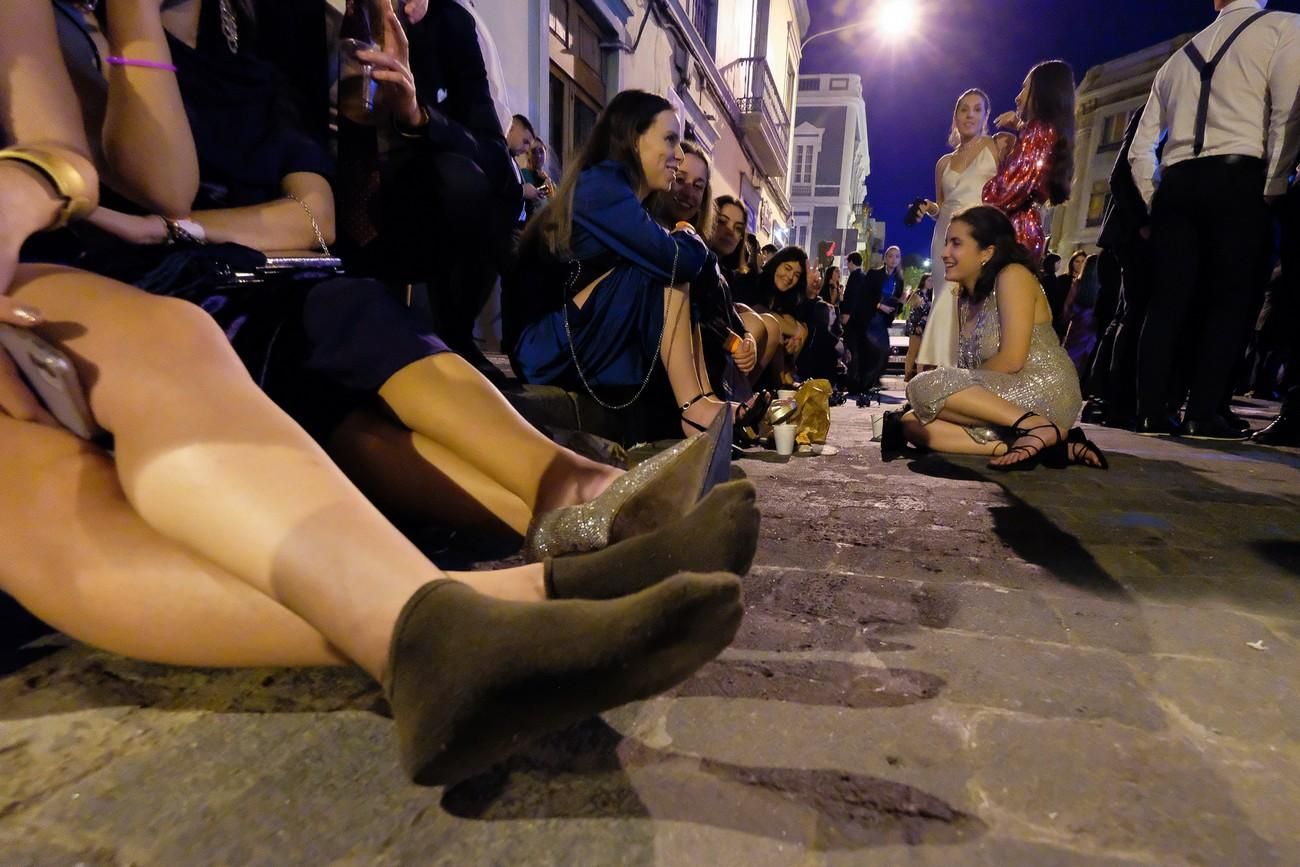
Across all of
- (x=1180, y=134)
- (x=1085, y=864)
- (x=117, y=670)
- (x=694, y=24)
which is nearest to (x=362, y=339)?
(x=117, y=670)

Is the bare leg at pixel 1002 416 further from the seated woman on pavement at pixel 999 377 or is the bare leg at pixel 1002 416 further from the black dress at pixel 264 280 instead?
the black dress at pixel 264 280

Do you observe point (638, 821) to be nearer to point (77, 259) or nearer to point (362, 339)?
point (362, 339)

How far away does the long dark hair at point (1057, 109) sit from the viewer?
3781 millimetres

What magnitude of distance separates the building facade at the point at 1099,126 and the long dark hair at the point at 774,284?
68.5 feet

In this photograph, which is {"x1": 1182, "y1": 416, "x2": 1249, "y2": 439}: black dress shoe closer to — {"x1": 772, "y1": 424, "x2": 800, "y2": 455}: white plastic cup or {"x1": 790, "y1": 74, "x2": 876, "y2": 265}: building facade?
{"x1": 772, "y1": 424, "x2": 800, "y2": 455}: white plastic cup

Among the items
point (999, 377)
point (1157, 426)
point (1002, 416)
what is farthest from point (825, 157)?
point (1002, 416)

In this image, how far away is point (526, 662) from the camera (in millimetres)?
618

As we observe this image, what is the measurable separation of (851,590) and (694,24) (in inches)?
453

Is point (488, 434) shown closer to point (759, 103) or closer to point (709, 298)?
point (709, 298)

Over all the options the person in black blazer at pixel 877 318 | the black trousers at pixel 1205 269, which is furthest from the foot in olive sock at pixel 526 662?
the person in black blazer at pixel 877 318

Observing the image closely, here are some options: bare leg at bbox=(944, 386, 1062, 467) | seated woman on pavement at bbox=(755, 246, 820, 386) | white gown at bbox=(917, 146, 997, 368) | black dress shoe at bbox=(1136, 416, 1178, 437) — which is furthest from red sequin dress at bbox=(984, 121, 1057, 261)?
seated woman on pavement at bbox=(755, 246, 820, 386)

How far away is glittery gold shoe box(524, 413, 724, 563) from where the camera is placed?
3.38ft

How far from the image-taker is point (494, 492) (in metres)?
1.35

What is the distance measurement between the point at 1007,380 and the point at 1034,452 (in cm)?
45
